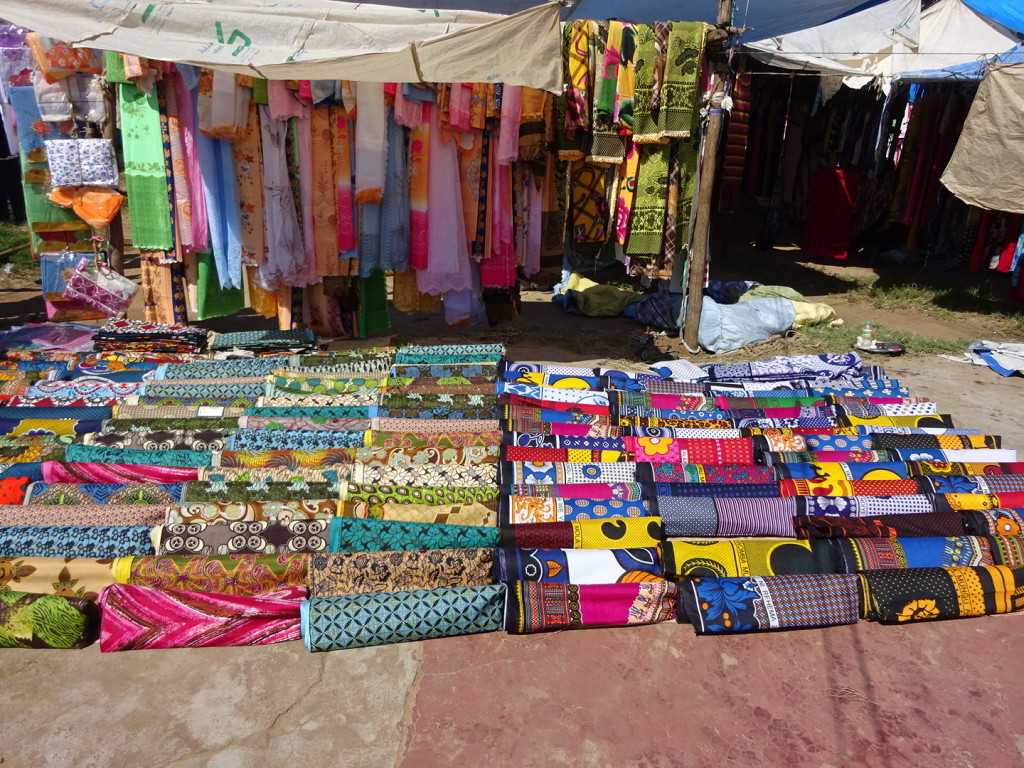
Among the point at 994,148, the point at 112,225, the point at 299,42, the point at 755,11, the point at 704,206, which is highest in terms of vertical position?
the point at 755,11

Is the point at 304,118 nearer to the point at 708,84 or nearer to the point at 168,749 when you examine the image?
the point at 708,84

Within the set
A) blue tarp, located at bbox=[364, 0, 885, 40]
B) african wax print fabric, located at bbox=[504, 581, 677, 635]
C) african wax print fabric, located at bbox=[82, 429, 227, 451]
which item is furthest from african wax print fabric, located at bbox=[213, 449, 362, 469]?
blue tarp, located at bbox=[364, 0, 885, 40]

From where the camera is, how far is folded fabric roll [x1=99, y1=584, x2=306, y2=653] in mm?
2393

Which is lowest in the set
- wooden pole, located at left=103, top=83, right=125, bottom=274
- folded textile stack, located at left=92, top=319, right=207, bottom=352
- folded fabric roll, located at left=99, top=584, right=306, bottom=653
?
folded textile stack, located at left=92, top=319, right=207, bottom=352

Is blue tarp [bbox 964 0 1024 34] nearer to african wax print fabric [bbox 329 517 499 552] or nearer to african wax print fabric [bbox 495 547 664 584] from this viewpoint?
african wax print fabric [bbox 495 547 664 584]

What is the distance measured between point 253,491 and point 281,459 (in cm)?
27

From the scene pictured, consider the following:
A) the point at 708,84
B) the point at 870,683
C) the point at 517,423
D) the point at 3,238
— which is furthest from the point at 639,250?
the point at 3,238

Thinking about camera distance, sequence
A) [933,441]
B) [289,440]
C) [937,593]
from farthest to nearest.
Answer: [933,441]
[289,440]
[937,593]

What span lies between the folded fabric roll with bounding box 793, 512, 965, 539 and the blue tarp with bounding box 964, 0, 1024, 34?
20.3 feet

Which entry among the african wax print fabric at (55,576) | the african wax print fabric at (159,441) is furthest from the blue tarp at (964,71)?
the african wax print fabric at (55,576)

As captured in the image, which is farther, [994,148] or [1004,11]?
[1004,11]

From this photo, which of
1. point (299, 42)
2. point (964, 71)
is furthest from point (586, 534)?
point (964, 71)

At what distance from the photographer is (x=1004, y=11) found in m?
6.98

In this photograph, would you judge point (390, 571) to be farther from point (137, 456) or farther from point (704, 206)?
point (704, 206)
